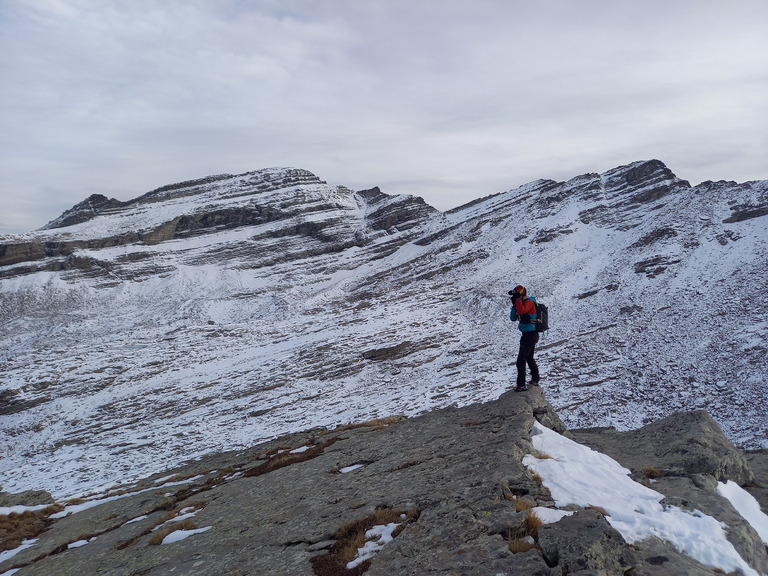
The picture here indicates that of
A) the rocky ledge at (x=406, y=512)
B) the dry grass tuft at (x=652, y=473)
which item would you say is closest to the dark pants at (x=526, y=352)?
the rocky ledge at (x=406, y=512)

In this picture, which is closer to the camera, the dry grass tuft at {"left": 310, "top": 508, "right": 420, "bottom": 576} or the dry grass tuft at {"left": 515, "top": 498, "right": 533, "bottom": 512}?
the dry grass tuft at {"left": 310, "top": 508, "right": 420, "bottom": 576}

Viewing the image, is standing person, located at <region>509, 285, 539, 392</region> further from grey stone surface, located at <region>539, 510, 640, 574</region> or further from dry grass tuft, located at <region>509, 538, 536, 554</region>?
dry grass tuft, located at <region>509, 538, 536, 554</region>

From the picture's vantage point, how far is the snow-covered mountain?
3491cm

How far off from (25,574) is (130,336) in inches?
2621

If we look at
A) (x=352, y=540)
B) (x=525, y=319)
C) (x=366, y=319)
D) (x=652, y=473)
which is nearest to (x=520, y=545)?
(x=352, y=540)

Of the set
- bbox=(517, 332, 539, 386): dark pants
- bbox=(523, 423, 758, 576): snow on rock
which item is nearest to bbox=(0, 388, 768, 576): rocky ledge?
bbox=(523, 423, 758, 576): snow on rock

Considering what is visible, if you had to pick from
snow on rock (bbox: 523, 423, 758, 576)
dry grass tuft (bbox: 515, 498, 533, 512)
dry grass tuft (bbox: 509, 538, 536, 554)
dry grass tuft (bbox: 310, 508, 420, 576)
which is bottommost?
snow on rock (bbox: 523, 423, 758, 576)

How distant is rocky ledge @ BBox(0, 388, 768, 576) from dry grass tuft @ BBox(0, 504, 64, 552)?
0.09m

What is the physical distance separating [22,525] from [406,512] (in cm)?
1614

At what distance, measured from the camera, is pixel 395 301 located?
6888 centimetres

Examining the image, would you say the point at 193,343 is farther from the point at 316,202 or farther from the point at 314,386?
the point at 316,202

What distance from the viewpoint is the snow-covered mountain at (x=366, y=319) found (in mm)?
34906

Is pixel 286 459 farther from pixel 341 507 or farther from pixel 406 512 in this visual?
pixel 406 512

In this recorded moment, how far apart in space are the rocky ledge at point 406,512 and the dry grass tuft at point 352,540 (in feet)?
0.09
